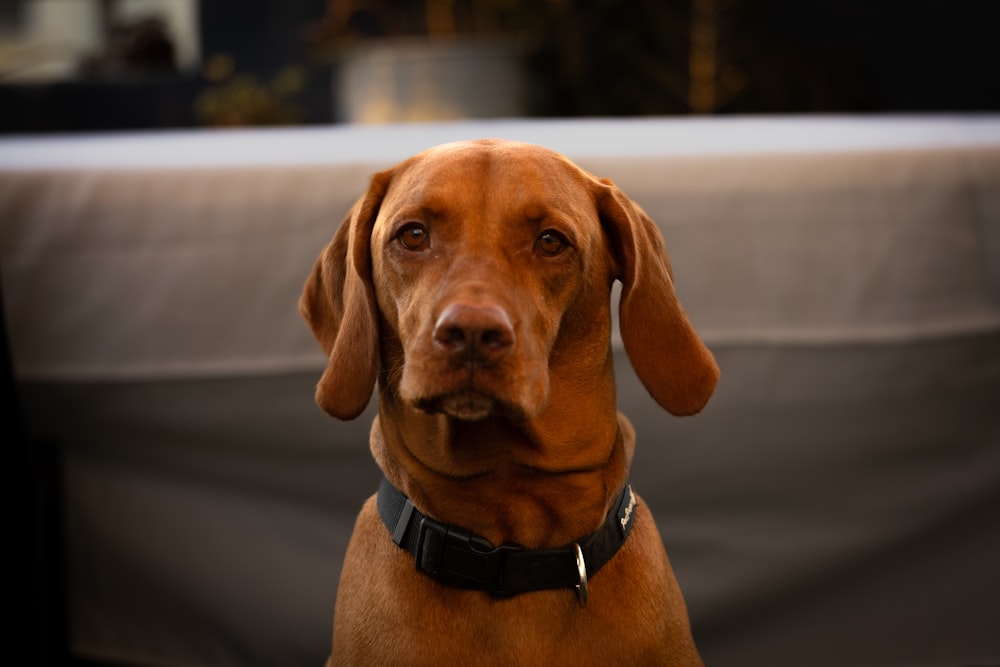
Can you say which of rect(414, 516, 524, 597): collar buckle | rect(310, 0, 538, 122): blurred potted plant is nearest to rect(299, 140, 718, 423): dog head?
rect(414, 516, 524, 597): collar buckle

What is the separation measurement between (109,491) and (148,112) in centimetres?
425

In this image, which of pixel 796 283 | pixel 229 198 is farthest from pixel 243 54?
pixel 796 283

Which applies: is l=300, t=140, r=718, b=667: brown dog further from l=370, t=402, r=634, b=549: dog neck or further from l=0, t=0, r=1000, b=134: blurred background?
l=0, t=0, r=1000, b=134: blurred background

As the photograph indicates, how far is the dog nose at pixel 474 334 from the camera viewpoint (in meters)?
1.19

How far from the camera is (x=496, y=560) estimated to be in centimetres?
137

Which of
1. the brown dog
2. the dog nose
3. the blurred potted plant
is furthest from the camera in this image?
the blurred potted plant

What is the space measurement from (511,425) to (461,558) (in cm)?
18

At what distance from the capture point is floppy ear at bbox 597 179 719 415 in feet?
4.72

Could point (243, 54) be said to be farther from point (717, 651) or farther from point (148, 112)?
point (717, 651)

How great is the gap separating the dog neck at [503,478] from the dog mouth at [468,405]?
0.50ft

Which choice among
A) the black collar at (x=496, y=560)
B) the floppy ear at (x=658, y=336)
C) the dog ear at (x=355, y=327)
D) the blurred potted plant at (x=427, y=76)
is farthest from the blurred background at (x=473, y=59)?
the black collar at (x=496, y=560)

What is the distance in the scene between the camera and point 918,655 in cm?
222

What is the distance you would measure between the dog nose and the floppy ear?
0.28 m

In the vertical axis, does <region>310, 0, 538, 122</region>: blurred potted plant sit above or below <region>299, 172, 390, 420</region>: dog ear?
below
